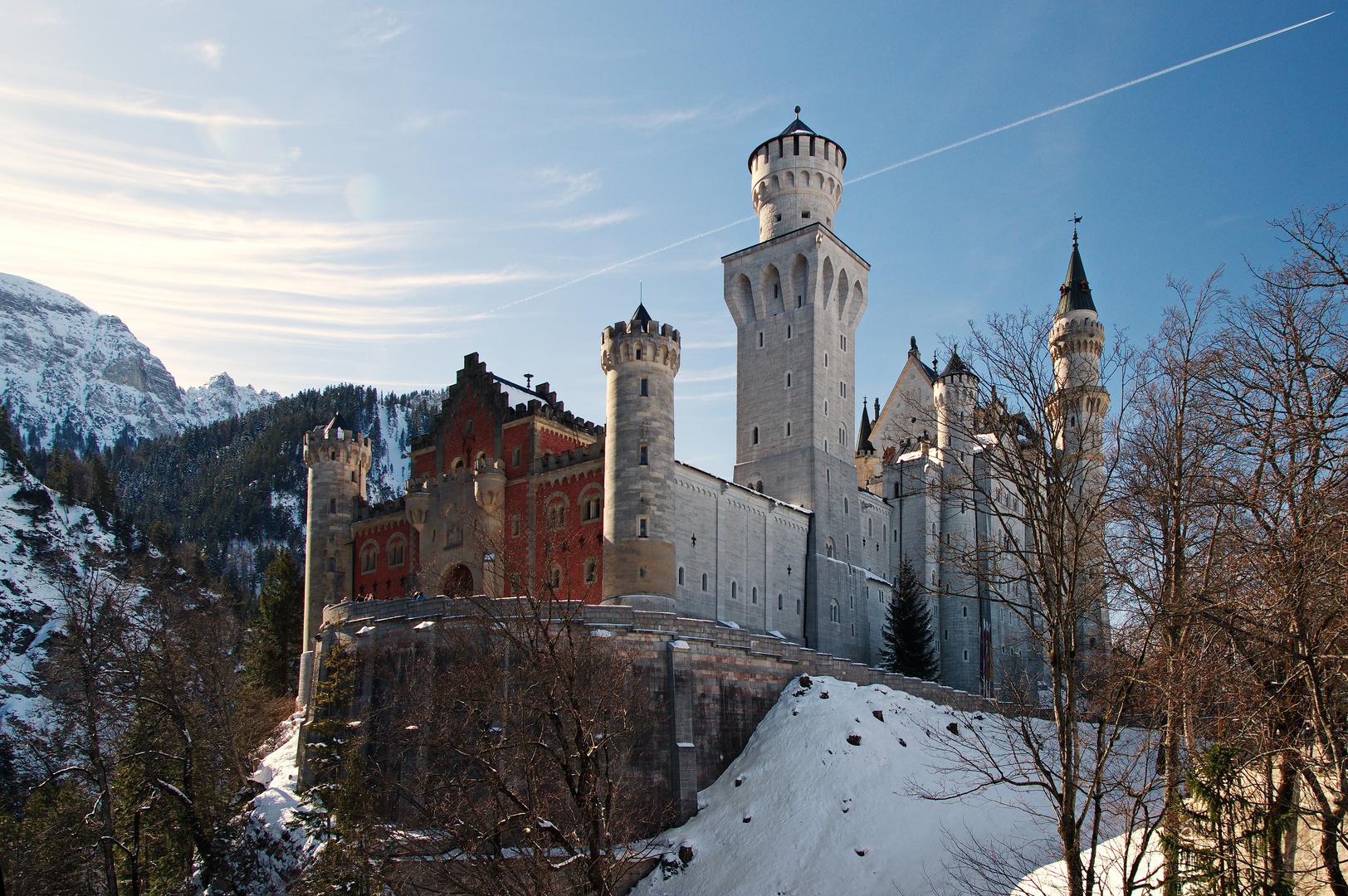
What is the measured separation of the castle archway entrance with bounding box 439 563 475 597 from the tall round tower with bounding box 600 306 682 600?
32.1 feet

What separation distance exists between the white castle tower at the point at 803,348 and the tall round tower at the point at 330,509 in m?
21.3

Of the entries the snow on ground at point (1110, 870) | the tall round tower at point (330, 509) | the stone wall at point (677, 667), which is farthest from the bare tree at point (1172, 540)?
the tall round tower at point (330, 509)

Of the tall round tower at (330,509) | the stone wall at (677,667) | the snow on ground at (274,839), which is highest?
the tall round tower at (330,509)

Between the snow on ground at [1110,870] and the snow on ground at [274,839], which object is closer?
the snow on ground at [1110,870]

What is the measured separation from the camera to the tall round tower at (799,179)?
58.7 m

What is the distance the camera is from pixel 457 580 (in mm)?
49938

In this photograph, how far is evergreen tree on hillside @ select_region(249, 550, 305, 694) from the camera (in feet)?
185

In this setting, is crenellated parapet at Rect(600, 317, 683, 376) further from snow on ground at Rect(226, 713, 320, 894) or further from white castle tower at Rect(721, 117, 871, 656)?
snow on ground at Rect(226, 713, 320, 894)

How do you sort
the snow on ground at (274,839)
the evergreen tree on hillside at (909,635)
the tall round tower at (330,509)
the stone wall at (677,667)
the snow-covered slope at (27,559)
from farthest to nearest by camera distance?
the snow-covered slope at (27,559)
the tall round tower at (330,509)
the evergreen tree on hillside at (909,635)
the stone wall at (677,667)
the snow on ground at (274,839)

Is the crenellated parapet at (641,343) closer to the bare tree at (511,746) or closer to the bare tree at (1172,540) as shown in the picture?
the bare tree at (511,746)

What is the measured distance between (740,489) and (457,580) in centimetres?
1426

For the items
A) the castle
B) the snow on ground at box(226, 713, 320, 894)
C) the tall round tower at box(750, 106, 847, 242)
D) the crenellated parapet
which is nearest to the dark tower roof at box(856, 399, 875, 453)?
the castle

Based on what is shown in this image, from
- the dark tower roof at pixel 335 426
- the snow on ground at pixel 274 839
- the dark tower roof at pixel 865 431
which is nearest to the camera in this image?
the snow on ground at pixel 274 839

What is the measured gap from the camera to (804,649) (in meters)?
42.3
